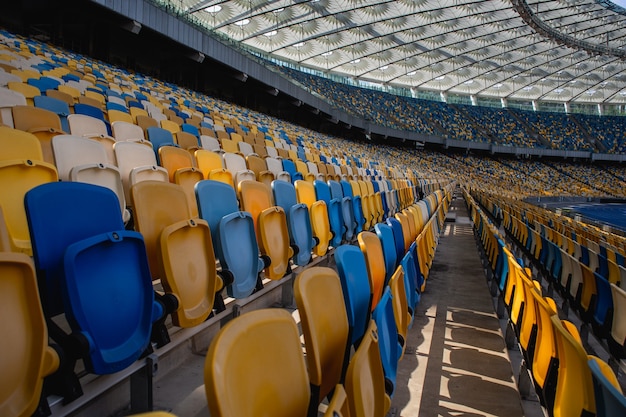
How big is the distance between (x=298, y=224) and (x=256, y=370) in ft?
7.49

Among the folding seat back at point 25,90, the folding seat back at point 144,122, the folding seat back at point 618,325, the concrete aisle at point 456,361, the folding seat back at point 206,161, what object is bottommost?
the concrete aisle at point 456,361

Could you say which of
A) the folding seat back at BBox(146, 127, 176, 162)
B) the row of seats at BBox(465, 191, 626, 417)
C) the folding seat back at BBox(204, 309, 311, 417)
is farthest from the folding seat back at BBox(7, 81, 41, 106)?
the row of seats at BBox(465, 191, 626, 417)

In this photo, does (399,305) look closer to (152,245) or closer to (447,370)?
(447,370)

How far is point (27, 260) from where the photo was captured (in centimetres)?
121

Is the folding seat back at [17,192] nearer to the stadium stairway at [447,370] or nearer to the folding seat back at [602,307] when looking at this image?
the stadium stairway at [447,370]

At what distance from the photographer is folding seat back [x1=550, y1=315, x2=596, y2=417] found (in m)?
1.33

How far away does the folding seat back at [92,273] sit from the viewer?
1440 millimetres

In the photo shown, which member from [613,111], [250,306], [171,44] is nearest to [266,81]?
[171,44]

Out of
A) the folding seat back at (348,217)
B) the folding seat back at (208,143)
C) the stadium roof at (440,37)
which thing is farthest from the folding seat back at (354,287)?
the stadium roof at (440,37)

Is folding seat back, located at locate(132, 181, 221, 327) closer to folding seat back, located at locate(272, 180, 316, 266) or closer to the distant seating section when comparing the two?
the distant seating section

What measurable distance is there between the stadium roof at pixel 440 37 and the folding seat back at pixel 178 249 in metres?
18.0

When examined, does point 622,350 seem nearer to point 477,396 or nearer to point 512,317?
point 512,317

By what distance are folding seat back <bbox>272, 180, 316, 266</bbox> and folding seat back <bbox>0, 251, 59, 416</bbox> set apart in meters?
2.06

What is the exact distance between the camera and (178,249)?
201 centimetres
